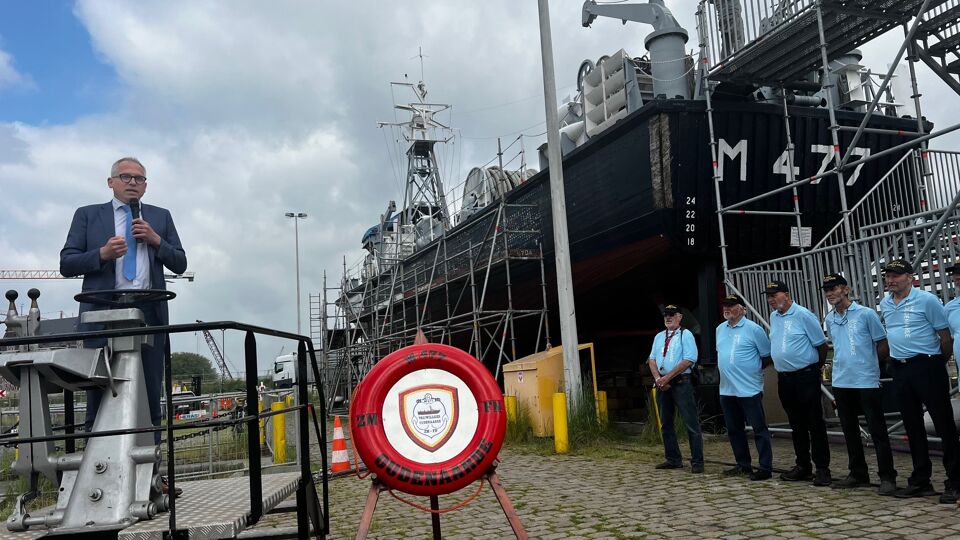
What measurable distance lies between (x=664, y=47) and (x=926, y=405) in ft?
23.7

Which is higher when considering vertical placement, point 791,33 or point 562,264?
point 791,33

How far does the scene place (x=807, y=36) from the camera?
29.5 ft

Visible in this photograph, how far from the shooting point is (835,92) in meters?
11.7

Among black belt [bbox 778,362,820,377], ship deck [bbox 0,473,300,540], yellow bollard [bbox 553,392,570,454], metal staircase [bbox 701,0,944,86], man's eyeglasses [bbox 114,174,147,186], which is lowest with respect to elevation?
yellow bollard [bbox 553,392,570,454]

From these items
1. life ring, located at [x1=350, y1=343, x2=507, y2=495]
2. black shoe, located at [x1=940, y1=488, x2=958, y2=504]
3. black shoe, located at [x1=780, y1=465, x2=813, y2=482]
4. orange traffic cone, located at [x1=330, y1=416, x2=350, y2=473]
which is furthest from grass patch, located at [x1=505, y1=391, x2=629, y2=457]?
life ring, located at [x1=350, y1=343, x2=507, y2=495]

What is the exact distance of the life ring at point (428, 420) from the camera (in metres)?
3.28

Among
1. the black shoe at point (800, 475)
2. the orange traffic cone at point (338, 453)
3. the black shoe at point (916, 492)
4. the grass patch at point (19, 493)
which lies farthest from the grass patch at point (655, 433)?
the grass patch at point (19, 493)

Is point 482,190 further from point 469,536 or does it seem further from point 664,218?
point 469,536

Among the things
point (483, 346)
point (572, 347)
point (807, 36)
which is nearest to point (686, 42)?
point (807, 36)

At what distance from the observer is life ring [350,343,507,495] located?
3.28m

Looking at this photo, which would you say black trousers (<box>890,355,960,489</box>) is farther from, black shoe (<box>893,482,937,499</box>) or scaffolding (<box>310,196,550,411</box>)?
scaffolding (<box>310,196,550,411</box>)

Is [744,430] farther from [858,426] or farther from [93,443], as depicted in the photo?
[93,443]

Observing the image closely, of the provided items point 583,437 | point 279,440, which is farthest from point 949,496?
point 279,440

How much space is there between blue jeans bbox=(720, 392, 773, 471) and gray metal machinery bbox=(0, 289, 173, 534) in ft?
16.6
